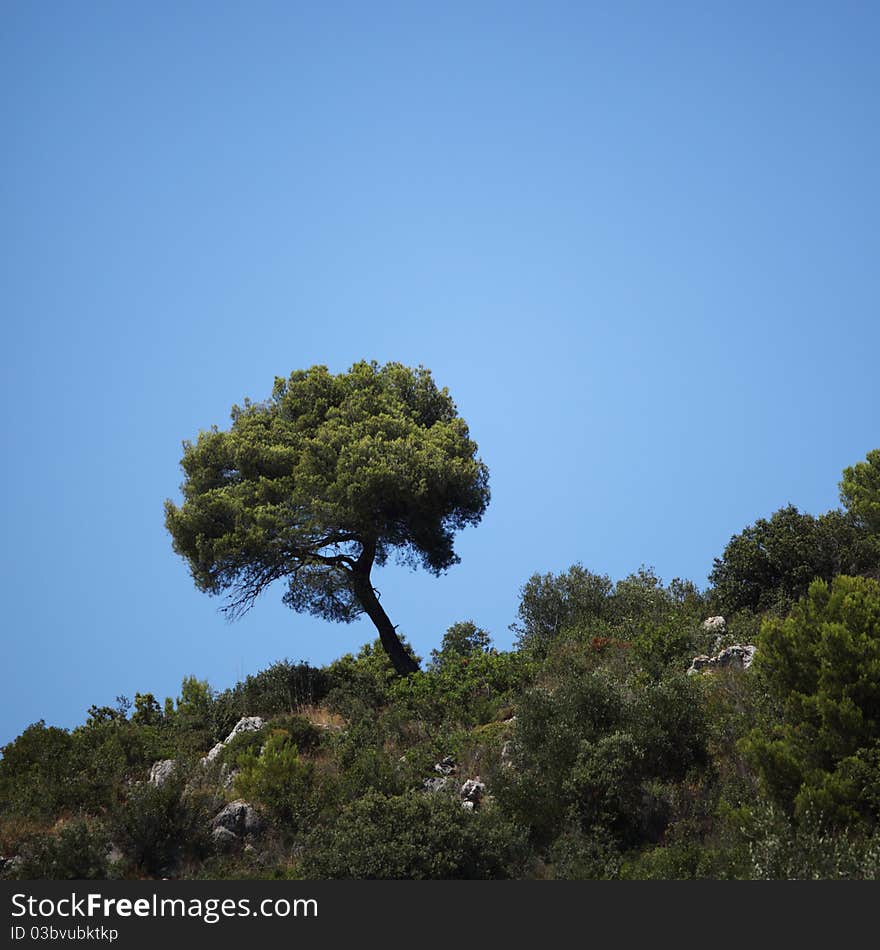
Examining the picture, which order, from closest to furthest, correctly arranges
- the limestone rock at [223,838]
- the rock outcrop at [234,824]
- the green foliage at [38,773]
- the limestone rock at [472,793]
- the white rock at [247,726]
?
the limestone rock at [472,793] < the limestone rock at [223,838] < the rock outcrop at [234,824] < the green foliage at [38,773] < the white rock at [247,726]

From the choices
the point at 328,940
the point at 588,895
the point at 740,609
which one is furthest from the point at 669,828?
the point at 740,609

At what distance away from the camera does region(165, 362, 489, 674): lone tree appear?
114 ft

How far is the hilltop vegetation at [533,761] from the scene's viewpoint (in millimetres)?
17531

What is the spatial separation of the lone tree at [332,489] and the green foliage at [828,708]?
1743cm

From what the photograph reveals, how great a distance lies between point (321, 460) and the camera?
117ft

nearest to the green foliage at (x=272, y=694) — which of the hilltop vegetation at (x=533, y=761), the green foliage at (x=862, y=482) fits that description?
the hilltop vegetation at (x=533, y=761)

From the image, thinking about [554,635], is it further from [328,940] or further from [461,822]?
[328,940]

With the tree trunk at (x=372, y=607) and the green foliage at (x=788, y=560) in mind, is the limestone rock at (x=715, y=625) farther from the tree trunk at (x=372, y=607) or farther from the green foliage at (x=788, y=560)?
the tree trunk at (x=372, y=607)

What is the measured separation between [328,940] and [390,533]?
74.5ft

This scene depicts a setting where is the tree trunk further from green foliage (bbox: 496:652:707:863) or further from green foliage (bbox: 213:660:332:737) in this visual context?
green foliage (bbox: 496:652:707:863)

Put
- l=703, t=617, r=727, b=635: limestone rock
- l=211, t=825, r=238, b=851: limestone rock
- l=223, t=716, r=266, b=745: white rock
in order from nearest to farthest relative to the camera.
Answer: l=211, t=825, r=238, b=851: limestone rock → l=223, t=716, r=266, b=745: white rock → l=703, t=617, r=727, b=635: limestone rock

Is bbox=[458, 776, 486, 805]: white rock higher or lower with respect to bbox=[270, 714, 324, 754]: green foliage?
lower

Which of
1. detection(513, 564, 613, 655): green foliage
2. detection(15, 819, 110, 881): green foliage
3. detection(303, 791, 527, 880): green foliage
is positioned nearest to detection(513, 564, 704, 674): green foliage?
detection(513, 564, 613, 655): green foliage

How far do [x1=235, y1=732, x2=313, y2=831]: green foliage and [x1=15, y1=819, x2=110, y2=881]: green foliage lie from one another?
357 cm
